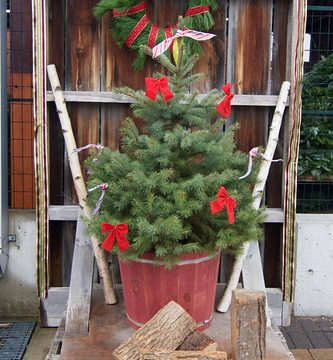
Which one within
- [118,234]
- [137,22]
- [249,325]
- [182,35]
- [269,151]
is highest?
[137,22]

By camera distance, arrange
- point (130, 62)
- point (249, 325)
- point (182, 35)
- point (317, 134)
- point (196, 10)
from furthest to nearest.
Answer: point (317, 134) < point (130, 62) < point (196, 10) < point (182, 35) < point (249, 325)

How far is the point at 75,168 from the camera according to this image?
9.50 feet

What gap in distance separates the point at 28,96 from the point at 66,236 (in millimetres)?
1617

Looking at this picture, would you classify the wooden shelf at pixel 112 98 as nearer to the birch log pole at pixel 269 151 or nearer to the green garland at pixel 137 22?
the birch log pole at pixel 269 151

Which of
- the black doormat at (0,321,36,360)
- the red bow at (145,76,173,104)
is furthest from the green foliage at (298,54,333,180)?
the black doormat at (0,321,36,360)

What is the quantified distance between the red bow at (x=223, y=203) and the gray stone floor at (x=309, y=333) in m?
1.53

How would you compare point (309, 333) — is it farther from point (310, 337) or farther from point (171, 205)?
point (171, 205)

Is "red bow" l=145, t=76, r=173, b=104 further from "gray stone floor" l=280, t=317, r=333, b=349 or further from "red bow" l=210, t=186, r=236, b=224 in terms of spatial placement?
"gray stone floor" l=280, t=317, r=333, b=349

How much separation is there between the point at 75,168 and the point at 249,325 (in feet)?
5.36

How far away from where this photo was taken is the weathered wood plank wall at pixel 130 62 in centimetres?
306

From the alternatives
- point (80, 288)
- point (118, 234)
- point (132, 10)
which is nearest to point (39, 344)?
point (80, 288)

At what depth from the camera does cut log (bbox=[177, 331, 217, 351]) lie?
2006 mm

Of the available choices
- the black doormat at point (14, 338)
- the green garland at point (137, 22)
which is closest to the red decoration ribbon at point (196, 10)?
the green garland at point (137, 22)

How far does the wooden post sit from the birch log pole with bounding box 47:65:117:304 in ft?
3.85
